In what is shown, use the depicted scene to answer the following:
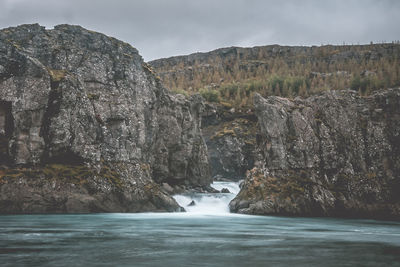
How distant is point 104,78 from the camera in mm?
45125

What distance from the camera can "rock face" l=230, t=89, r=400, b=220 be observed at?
1467 inches

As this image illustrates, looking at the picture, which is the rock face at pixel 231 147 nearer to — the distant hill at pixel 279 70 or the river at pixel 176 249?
the distant hill at pixel 279 70

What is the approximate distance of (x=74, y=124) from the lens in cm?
3788

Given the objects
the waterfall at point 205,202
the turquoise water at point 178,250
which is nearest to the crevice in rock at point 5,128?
the turquoise water at point 178,250

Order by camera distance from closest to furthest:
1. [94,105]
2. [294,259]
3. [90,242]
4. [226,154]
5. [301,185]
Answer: [294,259] < [90,242] < [301,185] < [94,105] < [226,154]

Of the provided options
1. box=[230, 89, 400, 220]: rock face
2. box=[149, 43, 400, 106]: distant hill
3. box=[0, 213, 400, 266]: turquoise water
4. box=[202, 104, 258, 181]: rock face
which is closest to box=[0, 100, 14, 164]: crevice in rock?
box=[0, 213, 400, 266]: turquoise water

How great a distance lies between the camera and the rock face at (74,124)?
33844mm

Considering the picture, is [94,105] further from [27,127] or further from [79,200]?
[79,200]

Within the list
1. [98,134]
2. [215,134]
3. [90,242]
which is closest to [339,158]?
[98,134]

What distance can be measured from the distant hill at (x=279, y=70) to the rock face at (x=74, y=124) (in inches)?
2183

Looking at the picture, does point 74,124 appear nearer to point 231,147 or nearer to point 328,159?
point 328,159

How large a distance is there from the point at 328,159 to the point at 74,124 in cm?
2969

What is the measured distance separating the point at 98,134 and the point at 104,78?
28.9 feet

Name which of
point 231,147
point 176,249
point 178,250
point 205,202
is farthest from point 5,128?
point 231,147
